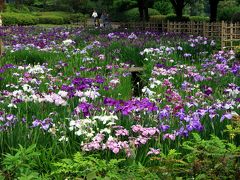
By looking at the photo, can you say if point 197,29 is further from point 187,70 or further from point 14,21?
point 14,21

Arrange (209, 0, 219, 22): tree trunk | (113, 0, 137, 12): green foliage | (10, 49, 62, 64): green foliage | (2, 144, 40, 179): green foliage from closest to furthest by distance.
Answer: (2, 144, 40, 179): green foliage, (10, 49, 62, 64): green foliage, (209, 0, 219, 22): tree trunk, (113, 0, 137, 12): green foliage

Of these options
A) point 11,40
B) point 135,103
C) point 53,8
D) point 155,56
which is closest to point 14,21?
point 53,8

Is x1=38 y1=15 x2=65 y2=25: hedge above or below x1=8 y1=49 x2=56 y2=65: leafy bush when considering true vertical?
above

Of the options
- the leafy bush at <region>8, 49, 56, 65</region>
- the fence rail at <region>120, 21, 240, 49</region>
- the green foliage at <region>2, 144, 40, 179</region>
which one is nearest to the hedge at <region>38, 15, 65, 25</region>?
the fence rail at <region>120, 21, 240, 49</region>

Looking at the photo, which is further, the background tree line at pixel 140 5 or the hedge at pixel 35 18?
the hedge at pixel 35 18

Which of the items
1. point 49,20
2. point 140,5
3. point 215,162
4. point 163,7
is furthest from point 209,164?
point 49,20

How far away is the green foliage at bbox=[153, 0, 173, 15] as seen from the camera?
4597cm

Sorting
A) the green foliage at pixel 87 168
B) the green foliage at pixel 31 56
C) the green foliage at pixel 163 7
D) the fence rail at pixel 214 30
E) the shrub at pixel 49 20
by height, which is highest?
the green foliage at pixel 163 7

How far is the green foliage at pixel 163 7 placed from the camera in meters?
46.0

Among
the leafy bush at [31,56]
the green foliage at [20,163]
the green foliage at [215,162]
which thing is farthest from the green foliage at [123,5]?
the green foliage at [215,162]

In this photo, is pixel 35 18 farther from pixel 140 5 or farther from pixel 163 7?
pixel 140 5

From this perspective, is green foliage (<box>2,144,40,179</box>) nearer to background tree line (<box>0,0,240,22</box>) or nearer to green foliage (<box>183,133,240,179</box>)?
green foliage (<box>183,133,240,179</box>)

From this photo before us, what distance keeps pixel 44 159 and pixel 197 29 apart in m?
16.2

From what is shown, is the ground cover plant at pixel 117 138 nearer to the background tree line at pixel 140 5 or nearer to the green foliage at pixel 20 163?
the green foliage at pixel 20 163
